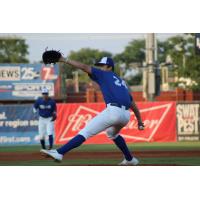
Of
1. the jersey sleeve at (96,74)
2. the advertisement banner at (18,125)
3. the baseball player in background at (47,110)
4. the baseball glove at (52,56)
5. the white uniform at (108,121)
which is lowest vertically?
the advertisement banner at (18,125)

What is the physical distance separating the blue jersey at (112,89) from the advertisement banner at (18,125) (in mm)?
10720

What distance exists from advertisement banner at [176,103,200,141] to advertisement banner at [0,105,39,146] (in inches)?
161

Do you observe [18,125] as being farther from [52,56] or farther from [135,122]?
[52,56]

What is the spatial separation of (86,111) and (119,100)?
35.0 ft

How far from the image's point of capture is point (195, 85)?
79.6ft

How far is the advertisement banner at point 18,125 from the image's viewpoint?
19.7 m

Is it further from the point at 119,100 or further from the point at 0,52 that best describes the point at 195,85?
the point at 119,100

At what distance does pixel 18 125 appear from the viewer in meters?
19.8

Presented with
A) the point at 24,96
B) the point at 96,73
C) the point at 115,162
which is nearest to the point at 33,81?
the point at 24,96

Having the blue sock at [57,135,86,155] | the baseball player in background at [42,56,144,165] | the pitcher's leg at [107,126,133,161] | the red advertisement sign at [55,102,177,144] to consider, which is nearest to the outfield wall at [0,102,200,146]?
the red advertisement sign at [55,102,177,144]

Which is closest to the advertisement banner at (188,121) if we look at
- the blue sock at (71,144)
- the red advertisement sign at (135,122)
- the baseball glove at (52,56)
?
the red advertisement sign at (135,122)

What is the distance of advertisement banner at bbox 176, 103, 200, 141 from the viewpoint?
19.5 m

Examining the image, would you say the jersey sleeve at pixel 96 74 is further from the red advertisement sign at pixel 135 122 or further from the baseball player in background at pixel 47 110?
the red advertisement sign at pixel 135 122

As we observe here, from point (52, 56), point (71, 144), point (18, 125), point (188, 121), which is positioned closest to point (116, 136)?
point (71, 144)
